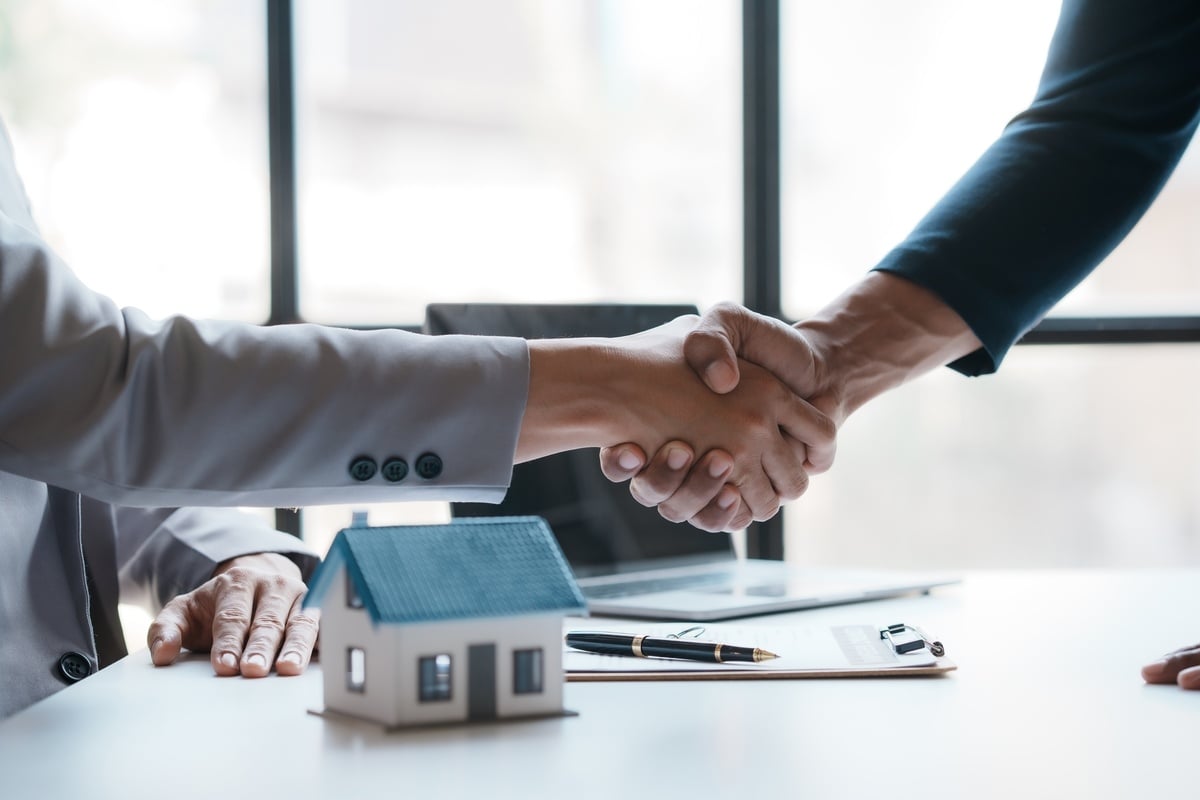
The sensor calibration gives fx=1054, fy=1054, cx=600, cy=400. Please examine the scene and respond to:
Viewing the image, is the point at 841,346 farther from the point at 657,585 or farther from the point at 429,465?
the point at 429,465

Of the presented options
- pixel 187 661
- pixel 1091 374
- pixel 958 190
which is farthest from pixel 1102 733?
pixel 1091 374

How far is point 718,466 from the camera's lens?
4.35 ft

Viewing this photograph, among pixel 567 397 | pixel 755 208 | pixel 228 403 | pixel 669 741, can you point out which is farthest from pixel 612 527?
pixel 755 208

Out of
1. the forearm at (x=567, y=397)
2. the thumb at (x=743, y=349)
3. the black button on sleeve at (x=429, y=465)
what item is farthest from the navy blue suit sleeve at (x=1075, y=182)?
the black button on sleeve at (x=429, y=465)

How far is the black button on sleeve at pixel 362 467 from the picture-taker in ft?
3.03

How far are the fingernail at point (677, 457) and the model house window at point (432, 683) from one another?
60cm

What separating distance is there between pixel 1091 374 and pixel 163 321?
88.5 inches

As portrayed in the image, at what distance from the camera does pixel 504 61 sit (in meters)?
2.51

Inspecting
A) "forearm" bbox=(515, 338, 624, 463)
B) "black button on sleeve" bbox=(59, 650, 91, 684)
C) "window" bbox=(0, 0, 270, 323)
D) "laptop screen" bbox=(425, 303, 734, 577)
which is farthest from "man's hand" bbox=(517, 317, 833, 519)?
"window" bbox=(0, 0, 270, 323)

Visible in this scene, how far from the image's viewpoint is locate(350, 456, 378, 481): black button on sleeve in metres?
0.92

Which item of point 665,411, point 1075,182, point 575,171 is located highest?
point 575,171

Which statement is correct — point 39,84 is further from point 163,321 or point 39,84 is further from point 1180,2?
point 1180,2

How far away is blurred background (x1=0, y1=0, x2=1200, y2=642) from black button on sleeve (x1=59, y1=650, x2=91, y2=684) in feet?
4.83

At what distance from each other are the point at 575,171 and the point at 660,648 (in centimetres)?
Result: 176
